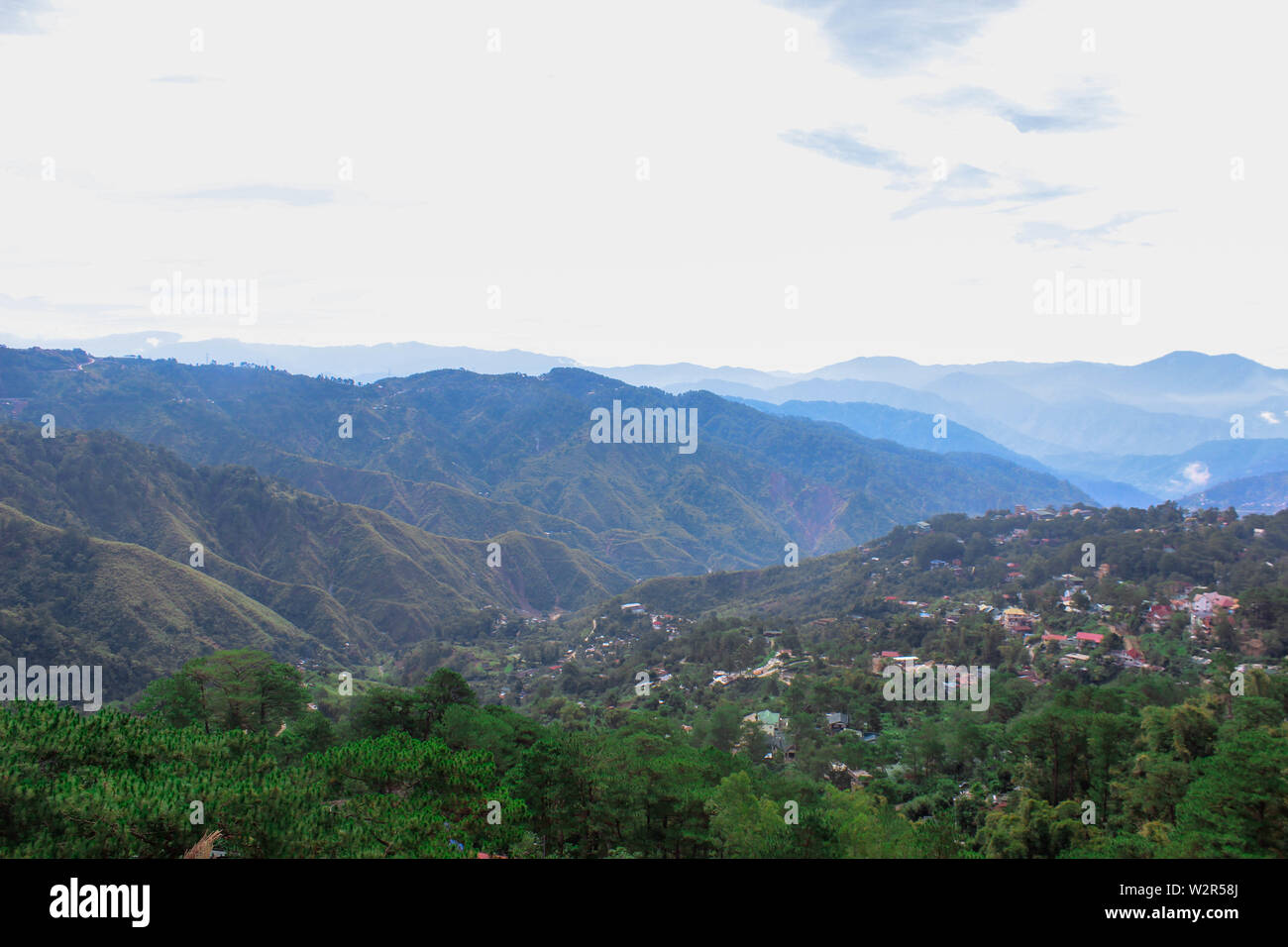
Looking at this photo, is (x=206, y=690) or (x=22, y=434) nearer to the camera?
(x=206, y=690)

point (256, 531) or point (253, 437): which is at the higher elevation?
point (253, 437)

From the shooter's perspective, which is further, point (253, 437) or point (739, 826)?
point (253, 437)

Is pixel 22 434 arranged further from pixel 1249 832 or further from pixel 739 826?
pixel 1249 832

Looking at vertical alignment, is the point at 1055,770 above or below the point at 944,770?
above

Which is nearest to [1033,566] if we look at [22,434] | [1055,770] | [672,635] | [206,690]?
[672,635]
